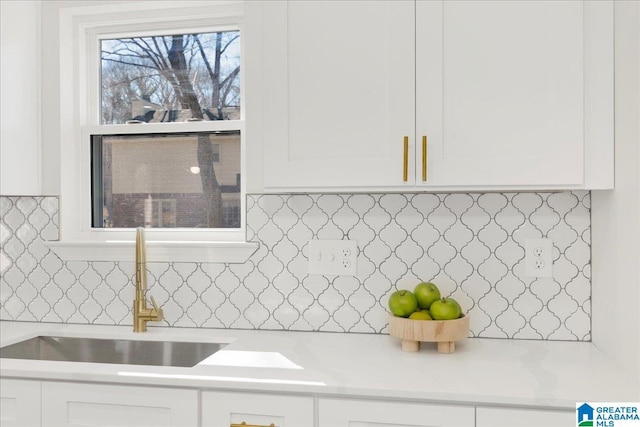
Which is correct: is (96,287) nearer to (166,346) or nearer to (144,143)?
(166,346)

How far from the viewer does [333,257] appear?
2135 mm

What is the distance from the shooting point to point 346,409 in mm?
1506

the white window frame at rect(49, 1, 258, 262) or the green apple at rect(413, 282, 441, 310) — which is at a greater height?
the white window frame at rect(49, 1, 258, 262)

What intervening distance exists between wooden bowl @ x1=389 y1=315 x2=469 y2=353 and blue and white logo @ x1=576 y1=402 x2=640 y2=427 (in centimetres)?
45

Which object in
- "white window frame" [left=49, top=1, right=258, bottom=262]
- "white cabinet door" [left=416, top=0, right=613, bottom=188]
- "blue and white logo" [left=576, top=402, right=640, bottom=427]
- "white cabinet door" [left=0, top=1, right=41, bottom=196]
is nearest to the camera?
"blue and white logo" [left=576, top=402, right=640, bottom=427]

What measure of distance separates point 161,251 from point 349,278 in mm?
731

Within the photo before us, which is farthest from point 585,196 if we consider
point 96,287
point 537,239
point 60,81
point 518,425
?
point 60,81

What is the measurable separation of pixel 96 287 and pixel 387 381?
131cm

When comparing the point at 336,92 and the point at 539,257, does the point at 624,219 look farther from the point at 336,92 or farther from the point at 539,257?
the point at 336,92

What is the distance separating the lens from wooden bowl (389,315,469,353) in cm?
177

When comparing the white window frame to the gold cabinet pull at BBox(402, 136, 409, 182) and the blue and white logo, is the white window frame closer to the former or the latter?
the gold cabinet pull at BBox(402, 136, 409, 182)

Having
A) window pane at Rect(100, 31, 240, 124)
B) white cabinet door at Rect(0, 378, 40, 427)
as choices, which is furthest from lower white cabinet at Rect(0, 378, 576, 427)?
window pane at Rect(100, 31, 240, 124)

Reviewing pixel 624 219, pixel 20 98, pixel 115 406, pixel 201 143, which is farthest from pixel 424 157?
pixel 20 98

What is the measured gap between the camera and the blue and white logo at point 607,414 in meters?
1.39
